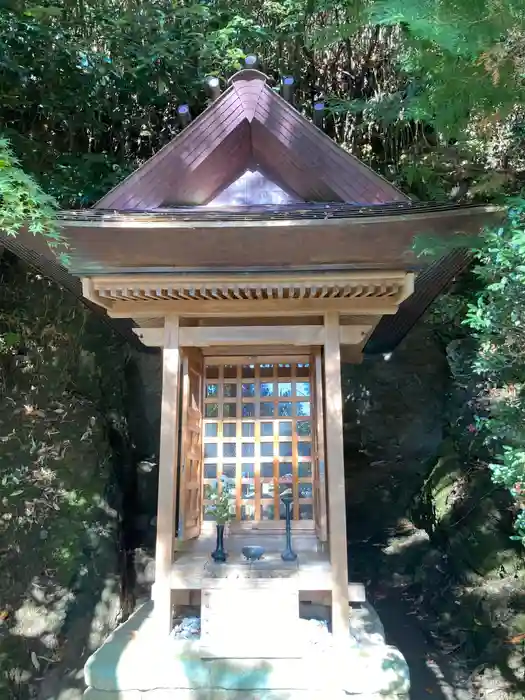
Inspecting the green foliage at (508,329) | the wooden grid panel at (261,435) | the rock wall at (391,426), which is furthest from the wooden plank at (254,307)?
the rock wall at (391,426)

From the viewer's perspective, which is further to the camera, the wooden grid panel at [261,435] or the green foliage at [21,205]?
the wooden grid panel at [261,435]

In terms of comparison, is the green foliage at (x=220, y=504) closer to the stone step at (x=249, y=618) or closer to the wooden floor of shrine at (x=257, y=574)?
the wooden floor of shrine at (x=257, y=574)

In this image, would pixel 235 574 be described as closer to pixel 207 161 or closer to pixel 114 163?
pixel 207 161

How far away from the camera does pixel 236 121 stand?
4.45 m

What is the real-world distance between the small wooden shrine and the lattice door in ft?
0.07

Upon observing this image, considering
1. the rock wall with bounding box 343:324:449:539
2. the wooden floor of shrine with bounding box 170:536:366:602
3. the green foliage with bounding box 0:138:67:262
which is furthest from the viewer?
the rock wall with bounding box 343:324:449:539

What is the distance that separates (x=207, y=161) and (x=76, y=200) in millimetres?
3689

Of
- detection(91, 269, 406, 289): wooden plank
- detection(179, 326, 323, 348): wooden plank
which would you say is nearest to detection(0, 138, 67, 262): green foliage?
detection(91, 269, 406, 289): wooden plank

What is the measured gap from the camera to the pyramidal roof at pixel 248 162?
4121 mm

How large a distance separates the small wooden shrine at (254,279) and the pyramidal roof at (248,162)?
0.01 m

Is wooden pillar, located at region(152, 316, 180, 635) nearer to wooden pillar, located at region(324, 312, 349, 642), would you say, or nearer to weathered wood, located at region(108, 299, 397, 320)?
weathered wood, located at region(108, 299, 397, 320)

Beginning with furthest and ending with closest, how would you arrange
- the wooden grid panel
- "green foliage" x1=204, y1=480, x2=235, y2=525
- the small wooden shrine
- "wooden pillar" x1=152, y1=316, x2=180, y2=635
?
the wooden grid panel
"green foliage" x1=204, y1=480, x2=235, y2=525
"wooden pillar" x1=152, y1=316, x2=180, y2=635
the small wooden shrine

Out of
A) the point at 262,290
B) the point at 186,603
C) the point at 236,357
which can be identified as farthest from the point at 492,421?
the point at 186,603

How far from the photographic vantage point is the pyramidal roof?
4.12 metres
